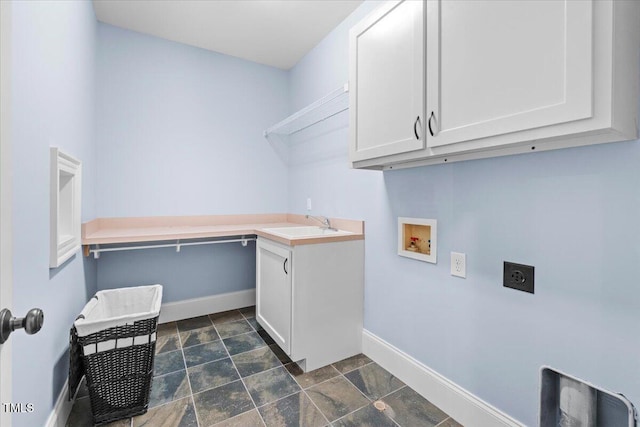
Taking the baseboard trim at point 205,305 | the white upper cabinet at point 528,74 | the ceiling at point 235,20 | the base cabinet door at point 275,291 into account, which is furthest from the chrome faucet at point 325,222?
the ceiling at point 235,20

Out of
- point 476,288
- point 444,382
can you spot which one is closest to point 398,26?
point 476,288

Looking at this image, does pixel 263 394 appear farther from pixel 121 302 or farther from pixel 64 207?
pixel 64 207

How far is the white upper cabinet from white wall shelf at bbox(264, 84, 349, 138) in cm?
84

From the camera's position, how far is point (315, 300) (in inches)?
79.0

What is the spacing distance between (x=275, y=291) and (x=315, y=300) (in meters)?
0.34

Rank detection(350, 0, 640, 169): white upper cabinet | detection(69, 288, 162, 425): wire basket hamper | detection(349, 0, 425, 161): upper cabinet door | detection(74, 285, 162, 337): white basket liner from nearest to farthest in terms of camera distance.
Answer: detection(350, 0, 640, 169): white upper cabinet → detection(349, 0, 425, 161): upper cabinet door → detection(69, 288, 162, 425): wire basket hamper → detection(74, 285, 162, 337): white basket liner

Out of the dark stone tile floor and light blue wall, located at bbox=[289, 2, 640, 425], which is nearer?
light blue wall, located at bbox=[289, 2, 640, 425]

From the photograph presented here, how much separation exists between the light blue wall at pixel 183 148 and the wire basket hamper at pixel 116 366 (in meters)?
1.30

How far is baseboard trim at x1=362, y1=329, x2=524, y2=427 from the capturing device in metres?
1.41

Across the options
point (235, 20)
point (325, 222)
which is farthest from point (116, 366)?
point (235, 20)

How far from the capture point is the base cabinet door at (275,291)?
199 cm

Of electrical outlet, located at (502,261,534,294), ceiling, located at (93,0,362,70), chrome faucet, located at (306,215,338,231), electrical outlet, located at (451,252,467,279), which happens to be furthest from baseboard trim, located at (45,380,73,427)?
ceiling, located at (93,0,362,70)

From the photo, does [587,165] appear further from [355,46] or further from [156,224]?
[156,224]

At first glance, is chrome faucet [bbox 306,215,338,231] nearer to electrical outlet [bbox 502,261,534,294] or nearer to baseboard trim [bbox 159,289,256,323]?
baseboard trim [bbox 159,289,256,323]
